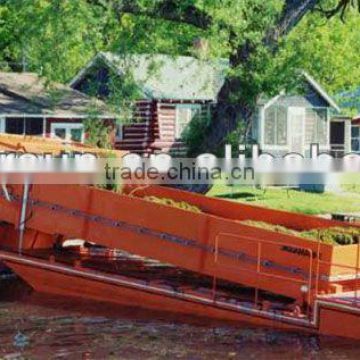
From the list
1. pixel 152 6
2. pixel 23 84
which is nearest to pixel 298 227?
pixel 152 6

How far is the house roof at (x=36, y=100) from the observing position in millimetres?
38312

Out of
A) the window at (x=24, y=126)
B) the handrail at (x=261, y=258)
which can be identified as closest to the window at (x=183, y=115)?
the window at (x=24, y=126)

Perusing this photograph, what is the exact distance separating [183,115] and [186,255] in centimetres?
3207

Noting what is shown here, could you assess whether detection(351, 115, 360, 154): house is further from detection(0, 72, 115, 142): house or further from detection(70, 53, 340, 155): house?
detection(0, 72, 115, 142): house

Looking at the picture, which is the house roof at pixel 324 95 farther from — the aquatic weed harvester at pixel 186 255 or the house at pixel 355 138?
the aquatic weed harvester at pixel 186 255

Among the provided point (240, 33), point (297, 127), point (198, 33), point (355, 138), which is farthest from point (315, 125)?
point (240, 33)

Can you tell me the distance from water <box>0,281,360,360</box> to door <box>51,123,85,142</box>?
963 inches

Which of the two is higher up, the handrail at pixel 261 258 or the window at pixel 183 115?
the window at pixel 183 115

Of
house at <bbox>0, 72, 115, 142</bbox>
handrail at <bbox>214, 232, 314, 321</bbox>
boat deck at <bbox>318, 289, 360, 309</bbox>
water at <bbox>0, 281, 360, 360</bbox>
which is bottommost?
water at <bbox>0, 281, 360, 360</bbox>

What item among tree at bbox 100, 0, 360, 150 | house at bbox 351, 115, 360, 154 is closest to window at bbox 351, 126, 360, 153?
house at bbox 351, 115, 360, 154

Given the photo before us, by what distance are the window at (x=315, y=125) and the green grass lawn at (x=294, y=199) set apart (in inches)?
714

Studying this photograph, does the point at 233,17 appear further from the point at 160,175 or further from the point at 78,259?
the point at 78,259

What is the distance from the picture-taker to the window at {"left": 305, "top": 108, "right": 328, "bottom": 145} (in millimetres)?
51344

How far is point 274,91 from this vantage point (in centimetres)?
2553
